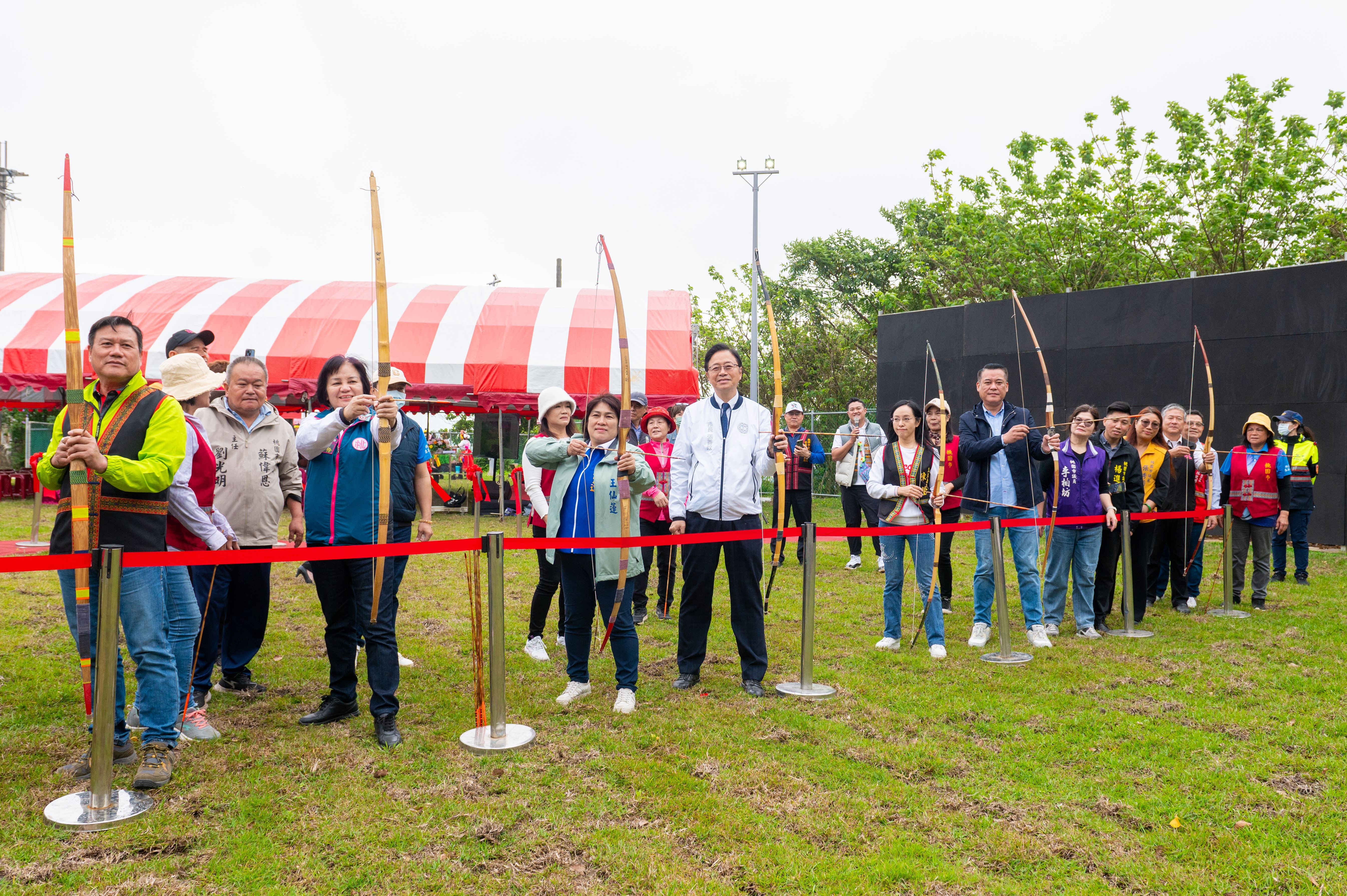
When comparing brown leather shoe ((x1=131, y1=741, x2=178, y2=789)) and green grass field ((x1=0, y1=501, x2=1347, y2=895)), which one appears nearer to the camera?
green grass field ((x1=0, y1=501, x2=1347, y2=895))

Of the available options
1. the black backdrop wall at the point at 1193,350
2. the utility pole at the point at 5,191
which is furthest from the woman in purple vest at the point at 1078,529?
the utility pole at the point at 5,191

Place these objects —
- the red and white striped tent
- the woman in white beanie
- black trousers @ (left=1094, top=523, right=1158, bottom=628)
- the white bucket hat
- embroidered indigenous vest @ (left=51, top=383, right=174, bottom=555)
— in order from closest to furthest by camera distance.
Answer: embroidered indigenous vest @ (left=51, top=383, right=174, bottom=555)
the white bucket hat
the woman in white beanie
black trousers @ (left=1094, top=523, right=1158, bottom=628)
the red and white striped tent

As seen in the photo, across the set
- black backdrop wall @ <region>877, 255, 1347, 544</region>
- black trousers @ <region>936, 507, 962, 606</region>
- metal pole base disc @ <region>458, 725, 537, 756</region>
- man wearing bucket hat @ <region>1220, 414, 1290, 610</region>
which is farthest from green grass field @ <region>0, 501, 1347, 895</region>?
black backdrop wall @ <region>877, 255, 1347, 544</region>

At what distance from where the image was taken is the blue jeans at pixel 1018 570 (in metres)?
5.61

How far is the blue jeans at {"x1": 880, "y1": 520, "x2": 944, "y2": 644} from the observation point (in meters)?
5.48

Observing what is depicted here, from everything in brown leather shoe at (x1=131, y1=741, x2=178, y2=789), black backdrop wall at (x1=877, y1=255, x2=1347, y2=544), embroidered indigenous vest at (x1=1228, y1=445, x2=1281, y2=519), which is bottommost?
brown leather shoe at (x1=131, y1=741, x2=178, y2=789)

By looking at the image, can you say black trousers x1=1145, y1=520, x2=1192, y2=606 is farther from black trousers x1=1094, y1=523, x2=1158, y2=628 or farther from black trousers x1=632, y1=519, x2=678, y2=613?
black trousers x1=632, y1=519, x2=678, y2=613

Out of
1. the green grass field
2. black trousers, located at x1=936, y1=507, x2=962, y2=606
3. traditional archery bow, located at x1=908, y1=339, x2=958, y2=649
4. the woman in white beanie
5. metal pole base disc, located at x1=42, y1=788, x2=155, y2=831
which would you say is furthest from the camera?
black trousers, located at x1=936, y1=507, x2=962, y2=606

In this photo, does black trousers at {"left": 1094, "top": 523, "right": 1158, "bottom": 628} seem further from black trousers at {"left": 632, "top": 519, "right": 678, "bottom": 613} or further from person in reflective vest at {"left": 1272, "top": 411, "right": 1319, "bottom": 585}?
black trousers at {"left": 632, "top": 519, "right": 678, "bottom": 613}

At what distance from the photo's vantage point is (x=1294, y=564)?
9242mm

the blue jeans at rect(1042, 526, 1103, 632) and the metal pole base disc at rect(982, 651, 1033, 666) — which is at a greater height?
the blue jeans at rect(1042, 526, 1103, 632)

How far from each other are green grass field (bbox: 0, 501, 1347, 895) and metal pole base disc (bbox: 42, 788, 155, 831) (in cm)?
5

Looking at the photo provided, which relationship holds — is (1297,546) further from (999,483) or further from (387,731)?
(387,731)

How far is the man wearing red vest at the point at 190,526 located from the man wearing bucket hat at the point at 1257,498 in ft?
23.7
